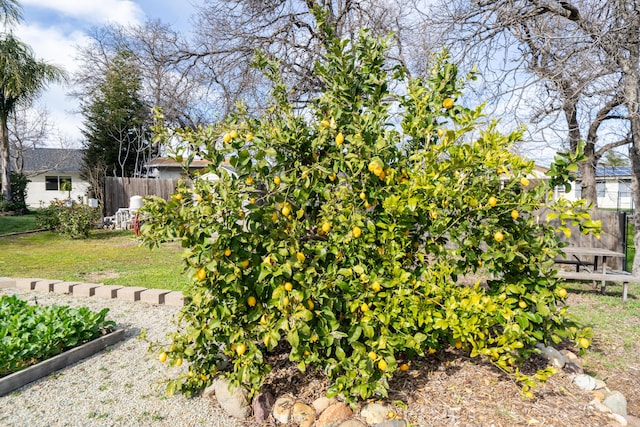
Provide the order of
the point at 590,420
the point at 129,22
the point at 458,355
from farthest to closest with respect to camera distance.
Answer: the point at 129,22, the point at 458,355, the point at 590,420

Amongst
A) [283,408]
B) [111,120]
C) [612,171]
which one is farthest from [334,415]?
[111,120]

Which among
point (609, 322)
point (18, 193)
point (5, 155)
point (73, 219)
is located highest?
point (5, 155)

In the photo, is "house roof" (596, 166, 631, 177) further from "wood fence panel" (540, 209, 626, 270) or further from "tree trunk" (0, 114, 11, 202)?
"tree trunk" (0, 114, 11, 202)

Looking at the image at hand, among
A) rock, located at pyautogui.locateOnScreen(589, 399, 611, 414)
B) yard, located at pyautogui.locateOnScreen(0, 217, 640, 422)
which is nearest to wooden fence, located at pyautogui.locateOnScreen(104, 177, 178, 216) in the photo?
yard, located at pyautogui.locateOnScreen(0, 217, 640, 422)

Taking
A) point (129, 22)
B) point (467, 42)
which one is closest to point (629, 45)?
point (467, 42)

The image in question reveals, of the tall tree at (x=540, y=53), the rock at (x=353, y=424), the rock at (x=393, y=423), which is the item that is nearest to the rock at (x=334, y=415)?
the rock at (x=353, y=424)

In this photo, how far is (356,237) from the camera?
2.40m

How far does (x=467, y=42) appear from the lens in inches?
243

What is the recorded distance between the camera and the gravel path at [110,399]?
250 cm

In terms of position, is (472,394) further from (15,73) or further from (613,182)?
(15,73)

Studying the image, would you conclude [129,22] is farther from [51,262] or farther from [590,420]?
[590,420]

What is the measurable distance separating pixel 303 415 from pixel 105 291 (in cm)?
386

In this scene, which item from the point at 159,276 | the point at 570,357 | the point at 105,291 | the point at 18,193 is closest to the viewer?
the point at 570,357

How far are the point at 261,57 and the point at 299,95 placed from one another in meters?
6.26
